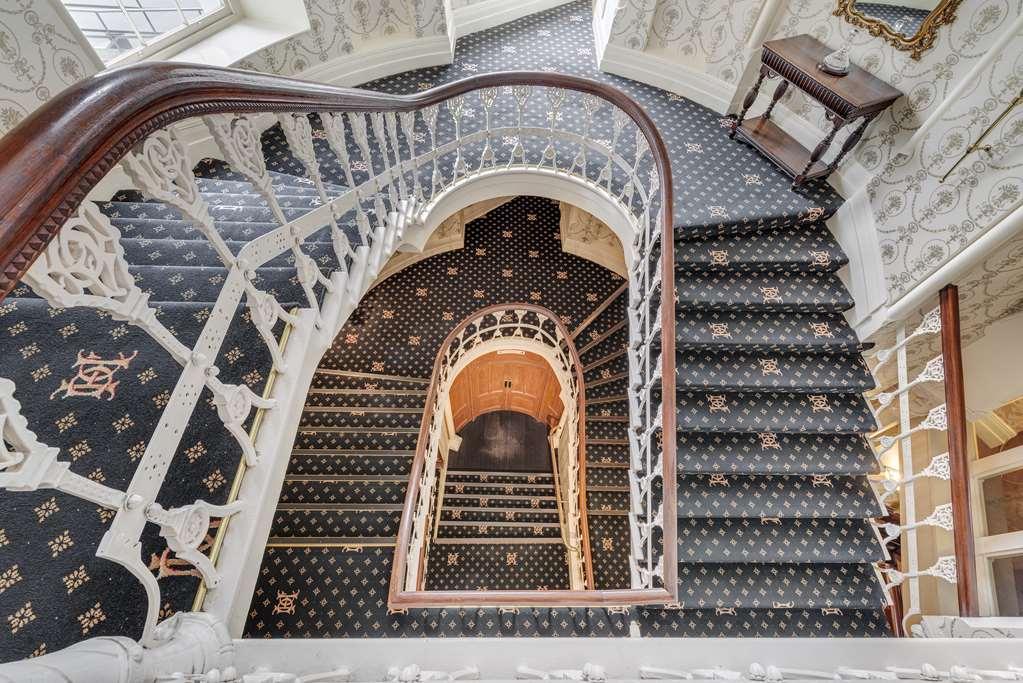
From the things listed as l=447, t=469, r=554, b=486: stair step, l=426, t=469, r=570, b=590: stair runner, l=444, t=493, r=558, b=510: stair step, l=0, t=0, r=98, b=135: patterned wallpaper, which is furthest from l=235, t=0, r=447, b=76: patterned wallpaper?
l=447, t=469, r=554, b=486: stair step

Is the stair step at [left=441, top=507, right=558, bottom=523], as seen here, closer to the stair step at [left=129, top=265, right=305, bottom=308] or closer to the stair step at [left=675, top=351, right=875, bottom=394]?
the stair step at [left=675, top=351, right=875, bottom=394]

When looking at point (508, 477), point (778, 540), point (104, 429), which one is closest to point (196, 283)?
point (104, 429)

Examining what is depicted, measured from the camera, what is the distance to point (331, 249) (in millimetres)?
2658

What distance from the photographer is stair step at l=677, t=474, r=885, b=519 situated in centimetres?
295

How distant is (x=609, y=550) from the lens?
4844mm

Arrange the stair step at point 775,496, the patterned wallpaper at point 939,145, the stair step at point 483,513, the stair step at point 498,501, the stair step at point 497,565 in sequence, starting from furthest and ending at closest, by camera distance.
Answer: the stair step at point 498,501, the stair step at point 483,513, the stair step at point 497,565, the stair step at point 775,496, the patterned wallpaper at point 939,145

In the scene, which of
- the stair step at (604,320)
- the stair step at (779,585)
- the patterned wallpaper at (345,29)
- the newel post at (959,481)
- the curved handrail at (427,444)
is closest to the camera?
the newel post at (959,481)

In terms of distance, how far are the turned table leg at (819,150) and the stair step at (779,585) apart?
2716 mm

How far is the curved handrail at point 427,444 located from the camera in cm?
310

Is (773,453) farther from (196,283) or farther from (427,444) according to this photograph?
(196,283)

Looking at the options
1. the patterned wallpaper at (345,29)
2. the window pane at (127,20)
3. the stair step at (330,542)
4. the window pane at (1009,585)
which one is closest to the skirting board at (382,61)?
the patterned wallpaper at (345,29)

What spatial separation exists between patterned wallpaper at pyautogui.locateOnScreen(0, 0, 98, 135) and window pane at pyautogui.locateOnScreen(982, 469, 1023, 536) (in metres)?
6.84

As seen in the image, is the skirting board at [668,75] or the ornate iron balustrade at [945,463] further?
the skirting board at [668,75]

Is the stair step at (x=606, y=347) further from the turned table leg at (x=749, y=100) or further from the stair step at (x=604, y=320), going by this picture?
the turned table leg at (x=749, y=100)
